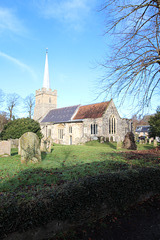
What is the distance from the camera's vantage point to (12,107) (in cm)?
4750

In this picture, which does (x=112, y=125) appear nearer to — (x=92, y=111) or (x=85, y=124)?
(x=92, y=111)

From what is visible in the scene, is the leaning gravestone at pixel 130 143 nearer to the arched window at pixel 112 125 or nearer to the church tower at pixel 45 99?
the arched window at pixel 112 125

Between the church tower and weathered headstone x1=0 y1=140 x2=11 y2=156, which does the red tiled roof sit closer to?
the church tower

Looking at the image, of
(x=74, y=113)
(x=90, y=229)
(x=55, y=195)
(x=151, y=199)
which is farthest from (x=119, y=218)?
(x=74, y=113)

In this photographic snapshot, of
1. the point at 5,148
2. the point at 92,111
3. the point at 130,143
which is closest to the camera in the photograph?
the point at 5,148

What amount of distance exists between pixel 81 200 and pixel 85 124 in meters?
23.3

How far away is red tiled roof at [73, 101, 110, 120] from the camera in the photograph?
27.4 metres

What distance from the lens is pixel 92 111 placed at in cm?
2891

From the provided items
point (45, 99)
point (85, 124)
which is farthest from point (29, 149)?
point (45, 99)

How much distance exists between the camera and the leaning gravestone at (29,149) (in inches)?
333

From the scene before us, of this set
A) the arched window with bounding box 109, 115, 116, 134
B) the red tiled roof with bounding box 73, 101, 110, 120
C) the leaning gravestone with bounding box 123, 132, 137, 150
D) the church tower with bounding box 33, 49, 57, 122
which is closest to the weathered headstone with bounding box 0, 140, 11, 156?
the leaning gravestone with bounding box 123, 132, 137, 150

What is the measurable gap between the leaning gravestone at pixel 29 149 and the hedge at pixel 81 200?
463 cm

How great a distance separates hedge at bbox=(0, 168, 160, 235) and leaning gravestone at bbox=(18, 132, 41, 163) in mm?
4634

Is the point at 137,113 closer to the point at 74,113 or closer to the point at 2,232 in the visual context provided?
the point at 2,232
